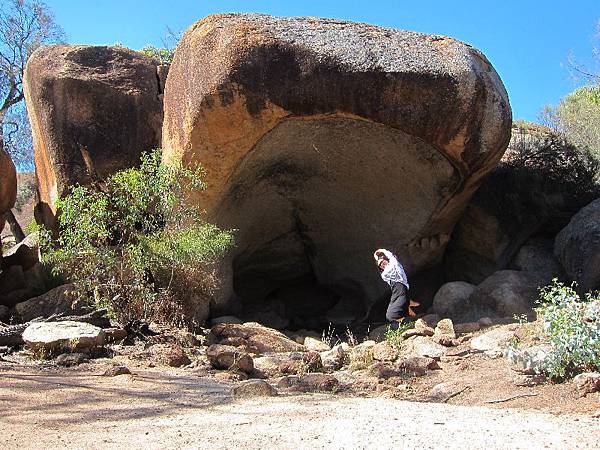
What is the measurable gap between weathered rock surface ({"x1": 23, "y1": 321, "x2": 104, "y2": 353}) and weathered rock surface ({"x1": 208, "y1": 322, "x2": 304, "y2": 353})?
1.50 meters

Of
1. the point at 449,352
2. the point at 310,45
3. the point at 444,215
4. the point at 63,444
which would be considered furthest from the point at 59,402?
the point at 444,215

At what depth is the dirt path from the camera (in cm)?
306

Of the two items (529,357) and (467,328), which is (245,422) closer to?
(529,357)

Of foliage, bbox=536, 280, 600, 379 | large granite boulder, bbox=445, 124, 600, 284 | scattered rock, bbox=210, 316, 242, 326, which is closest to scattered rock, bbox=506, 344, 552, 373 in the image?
foliage, bbox=536, 280, 600, 379

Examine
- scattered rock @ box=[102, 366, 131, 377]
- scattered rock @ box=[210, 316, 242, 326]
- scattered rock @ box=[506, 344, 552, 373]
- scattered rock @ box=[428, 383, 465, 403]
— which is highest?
scattered rock @ box=[210, 316, 242, 326]

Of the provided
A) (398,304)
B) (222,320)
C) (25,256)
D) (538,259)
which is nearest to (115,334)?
(222,320)

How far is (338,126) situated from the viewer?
28.0 ft

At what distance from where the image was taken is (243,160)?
27.5 ft

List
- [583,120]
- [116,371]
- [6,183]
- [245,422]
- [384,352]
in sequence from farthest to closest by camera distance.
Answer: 1. [583,120]
2. [6,183]
3. [384,352]
4. [116,371]
5. [245,422]

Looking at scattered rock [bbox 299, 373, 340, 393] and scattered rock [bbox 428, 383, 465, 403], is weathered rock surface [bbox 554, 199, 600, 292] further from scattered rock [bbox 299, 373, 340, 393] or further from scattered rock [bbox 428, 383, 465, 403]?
scattered rock [bbox 299, 373, 340, 393]

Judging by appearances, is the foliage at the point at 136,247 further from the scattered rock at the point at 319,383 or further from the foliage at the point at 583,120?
the foliage at the point at 583,120

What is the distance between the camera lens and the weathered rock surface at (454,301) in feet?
28.1

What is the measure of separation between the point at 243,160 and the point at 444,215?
2967mm

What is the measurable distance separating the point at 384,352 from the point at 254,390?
2.01 m
